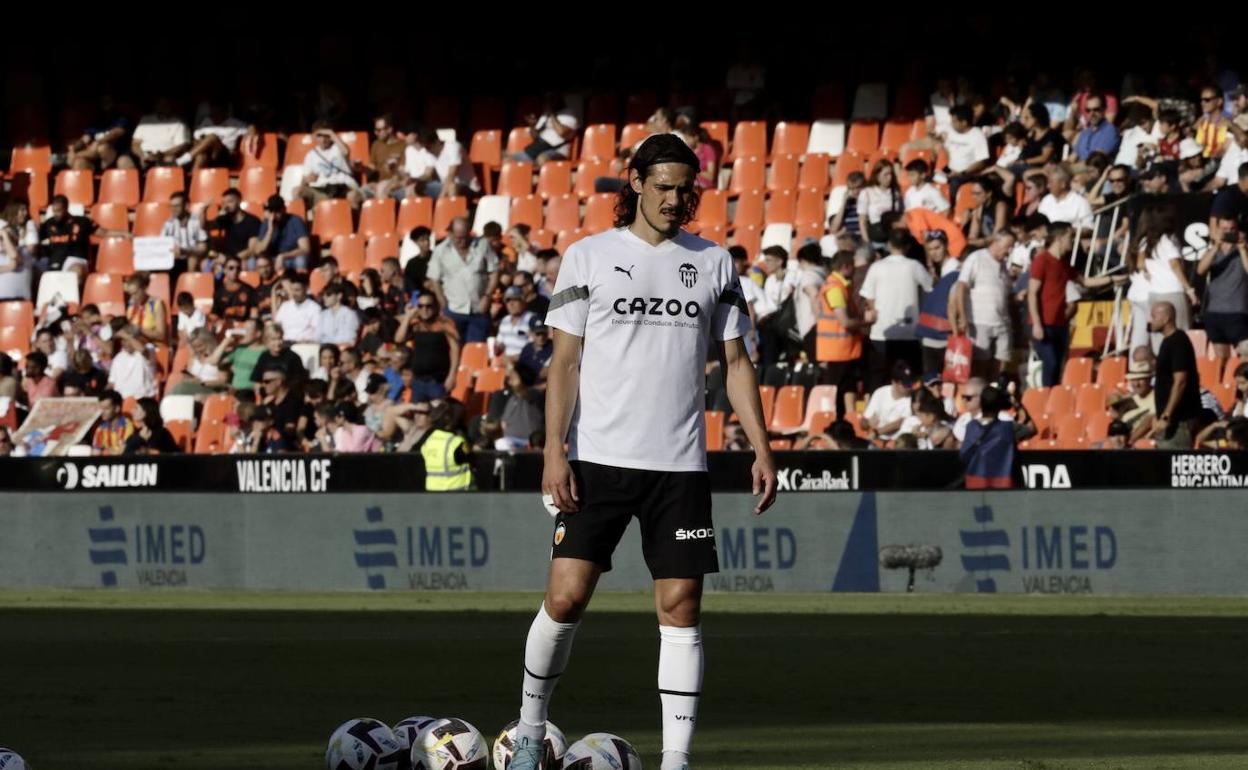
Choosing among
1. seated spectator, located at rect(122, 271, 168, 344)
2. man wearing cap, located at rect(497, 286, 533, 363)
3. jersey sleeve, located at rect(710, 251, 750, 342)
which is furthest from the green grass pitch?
seated spectator, located at rect(122, 271, 168, 344)

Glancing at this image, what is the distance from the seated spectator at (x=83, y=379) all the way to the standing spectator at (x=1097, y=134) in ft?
37.9

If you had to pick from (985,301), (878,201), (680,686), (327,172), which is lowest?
(680,686)

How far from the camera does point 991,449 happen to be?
1791 centimetres

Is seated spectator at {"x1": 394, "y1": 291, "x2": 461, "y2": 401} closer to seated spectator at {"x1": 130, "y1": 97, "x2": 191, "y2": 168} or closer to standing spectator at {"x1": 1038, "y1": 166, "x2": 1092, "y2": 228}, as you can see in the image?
standing spectator at {"x1": 1038, "y1": 166, "x2": 1092, "y2": 228}

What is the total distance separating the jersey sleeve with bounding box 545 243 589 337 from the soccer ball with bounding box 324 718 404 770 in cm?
147

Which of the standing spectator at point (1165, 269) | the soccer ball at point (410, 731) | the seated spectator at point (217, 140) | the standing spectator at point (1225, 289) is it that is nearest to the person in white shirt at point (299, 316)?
the seated spectator at point (217, 140)

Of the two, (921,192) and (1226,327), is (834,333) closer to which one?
(921,192)

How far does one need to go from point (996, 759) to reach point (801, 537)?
10.9m

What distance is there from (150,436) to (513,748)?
16690 millimetres

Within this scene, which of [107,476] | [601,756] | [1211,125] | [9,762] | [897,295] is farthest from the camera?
[1211,125]

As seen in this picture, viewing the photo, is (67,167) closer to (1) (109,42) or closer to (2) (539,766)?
(1) (109,42)

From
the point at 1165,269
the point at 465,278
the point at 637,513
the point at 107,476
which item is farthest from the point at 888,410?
the point at 637,513

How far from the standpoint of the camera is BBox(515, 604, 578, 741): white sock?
687cm

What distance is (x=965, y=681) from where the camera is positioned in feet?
35.7
